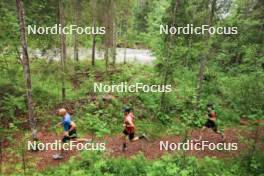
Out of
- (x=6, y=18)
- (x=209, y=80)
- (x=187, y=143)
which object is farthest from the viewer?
(x=209, y=80)

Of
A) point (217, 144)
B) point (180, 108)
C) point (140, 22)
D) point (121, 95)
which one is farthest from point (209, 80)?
point (140, 22)

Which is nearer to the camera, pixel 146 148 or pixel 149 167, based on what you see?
pixel 149 167

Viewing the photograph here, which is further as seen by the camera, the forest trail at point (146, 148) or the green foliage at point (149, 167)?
the forest trail at point (146, 148)

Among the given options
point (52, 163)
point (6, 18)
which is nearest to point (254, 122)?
point (52, 163)

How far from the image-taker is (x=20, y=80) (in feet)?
60.7

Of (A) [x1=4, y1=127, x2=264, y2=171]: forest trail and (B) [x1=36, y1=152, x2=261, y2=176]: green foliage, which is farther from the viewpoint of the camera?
(A) [x1=4, y1=127, x2=264, y2=171]: forest trail

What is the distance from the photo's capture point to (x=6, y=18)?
580 inches

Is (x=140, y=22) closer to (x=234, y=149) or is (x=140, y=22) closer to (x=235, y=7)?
(x=235, y=7)

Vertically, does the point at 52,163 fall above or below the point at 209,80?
below

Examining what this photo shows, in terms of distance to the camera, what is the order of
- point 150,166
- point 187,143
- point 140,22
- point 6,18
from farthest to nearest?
point 140,22 < point 6,18 < point 187,143 < point 150,166

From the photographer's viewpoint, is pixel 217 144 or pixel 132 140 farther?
pixel 217 144

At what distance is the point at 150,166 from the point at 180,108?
267 inches

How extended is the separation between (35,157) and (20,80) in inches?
315

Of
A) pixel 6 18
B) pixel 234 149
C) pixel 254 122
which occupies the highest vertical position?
pixel 6 18
